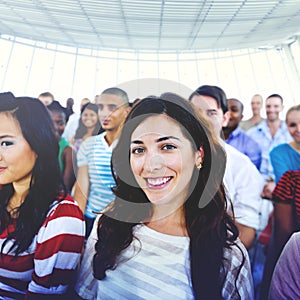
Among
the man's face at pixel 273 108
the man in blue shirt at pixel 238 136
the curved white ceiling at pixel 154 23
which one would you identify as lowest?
the man in blue shirt at pixel 238 136

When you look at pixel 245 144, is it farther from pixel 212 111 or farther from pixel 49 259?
pixel 49 259

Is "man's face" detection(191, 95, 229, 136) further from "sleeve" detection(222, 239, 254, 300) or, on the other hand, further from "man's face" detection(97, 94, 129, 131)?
"sleeve" detection(222, 239, 254, 300)

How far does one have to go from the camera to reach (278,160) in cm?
95

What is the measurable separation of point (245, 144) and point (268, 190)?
13 centimetres

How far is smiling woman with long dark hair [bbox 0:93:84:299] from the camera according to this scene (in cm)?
91

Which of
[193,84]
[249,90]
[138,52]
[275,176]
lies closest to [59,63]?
[138,52]

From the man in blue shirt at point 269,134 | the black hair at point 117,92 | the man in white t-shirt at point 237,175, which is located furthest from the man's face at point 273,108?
the black hair at point 117,92

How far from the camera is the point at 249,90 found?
2.83 feet

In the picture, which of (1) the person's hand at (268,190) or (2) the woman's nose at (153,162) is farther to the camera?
(1) the person's hand at (268,190)

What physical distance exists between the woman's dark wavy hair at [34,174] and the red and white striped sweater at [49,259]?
0.02 meters

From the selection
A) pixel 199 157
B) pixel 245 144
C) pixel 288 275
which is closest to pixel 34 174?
pixel 199 157

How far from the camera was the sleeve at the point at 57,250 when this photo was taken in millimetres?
902

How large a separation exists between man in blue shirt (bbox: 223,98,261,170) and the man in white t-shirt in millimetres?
11

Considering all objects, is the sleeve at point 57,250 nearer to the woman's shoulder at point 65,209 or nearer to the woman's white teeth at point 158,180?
the woman's shoulder at point 65,209
